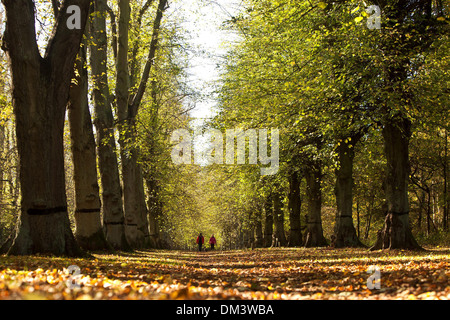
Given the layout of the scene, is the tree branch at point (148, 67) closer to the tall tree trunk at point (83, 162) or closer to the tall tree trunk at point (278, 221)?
the tall tree trunk at point (83, 162)

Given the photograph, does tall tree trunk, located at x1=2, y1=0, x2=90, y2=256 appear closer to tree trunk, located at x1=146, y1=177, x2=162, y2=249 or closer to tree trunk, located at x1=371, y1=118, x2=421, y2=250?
tree trunk, located at x1=371, y1=118, x2=421, y2=250

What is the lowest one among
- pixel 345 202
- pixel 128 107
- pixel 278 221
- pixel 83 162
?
pixel 278 221

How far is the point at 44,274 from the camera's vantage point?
598 centimetres

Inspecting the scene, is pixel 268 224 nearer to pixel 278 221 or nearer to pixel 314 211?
pixel 278 221

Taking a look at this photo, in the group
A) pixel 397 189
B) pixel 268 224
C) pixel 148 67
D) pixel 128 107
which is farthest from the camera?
pixel 268 224

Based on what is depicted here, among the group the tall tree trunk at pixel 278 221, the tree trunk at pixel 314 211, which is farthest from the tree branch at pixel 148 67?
the tall tree trunk at pixel 278 221

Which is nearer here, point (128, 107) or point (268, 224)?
point (128, 107)

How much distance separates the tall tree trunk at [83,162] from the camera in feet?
43.2

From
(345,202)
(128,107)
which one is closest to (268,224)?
(345,202)

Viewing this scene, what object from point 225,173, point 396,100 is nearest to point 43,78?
point 396,100

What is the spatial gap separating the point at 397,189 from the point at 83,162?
34.4 ft

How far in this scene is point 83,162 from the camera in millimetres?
13383

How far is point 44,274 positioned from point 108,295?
89.8 inches
